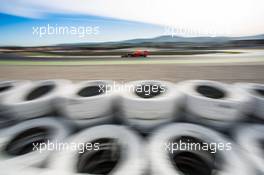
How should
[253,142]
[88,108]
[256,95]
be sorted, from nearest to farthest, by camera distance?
[253,142]
[88,108]
[256,95]

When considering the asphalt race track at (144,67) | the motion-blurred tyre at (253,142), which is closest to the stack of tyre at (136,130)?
the motion-blurred tyre at (253,142)

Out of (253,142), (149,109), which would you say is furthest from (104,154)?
(253,142)

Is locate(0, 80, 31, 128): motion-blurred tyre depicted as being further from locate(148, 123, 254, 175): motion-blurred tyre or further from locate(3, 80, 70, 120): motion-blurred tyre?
locate(148, 123, 254, 175): motion-blurred tyre

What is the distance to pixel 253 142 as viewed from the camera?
0.86m

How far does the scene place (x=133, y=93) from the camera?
1.06m

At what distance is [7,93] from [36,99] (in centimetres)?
20

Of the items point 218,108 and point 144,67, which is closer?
point 218,108

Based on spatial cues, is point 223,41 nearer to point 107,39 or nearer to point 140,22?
point 140,22

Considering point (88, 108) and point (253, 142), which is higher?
point (88, 108)

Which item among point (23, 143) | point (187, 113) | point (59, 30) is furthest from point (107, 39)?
point (23, 143)

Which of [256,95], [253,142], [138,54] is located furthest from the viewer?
[138,54]

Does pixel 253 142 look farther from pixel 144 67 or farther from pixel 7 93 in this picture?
pixel 7 93

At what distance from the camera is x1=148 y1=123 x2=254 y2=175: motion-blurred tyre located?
74 cm

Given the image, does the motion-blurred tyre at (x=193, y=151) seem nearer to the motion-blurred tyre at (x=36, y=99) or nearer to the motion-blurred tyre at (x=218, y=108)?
the motion-blurred tyre at (x=218, y=108)
